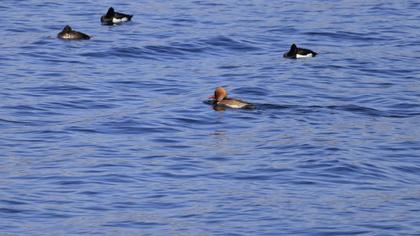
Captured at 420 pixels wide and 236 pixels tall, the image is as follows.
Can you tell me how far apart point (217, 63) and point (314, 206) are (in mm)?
15163

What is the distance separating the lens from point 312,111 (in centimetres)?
2650

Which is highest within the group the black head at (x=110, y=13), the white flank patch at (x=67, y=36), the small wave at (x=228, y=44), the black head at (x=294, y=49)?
the black head at (x=294, y=49)

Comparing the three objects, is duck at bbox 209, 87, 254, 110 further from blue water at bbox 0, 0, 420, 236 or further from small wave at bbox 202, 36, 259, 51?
small wave at bbox 202, 36, 259, 51

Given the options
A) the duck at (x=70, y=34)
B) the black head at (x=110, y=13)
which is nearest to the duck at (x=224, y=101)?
the duck at (x=70, y=34)

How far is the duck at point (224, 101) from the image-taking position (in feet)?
88.2

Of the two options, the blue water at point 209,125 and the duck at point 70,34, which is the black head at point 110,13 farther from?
A: the duck at point 70,34

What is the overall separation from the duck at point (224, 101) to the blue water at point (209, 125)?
224 millimetres

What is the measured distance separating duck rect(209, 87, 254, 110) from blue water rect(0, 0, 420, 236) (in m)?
0.22

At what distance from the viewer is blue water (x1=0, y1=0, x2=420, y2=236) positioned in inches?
727

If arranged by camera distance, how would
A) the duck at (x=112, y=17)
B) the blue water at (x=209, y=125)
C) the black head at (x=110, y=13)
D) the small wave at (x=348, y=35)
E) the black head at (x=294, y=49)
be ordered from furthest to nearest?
1. the duck at (x=112, y=17)
2. the black head at (x=110, y=13)
3. the small wave at (x=348, y=35)
4. the black head at (x=294, y=49)
5. the blue water at (x=209, y=125)

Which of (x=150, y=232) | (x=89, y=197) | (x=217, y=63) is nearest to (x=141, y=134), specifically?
(x=89, y=197)

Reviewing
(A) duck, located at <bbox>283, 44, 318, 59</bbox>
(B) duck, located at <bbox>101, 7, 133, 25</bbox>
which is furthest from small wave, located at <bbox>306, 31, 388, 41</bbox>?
(B) duck, located at <bbox>101, 7, 133, 25</bbox>

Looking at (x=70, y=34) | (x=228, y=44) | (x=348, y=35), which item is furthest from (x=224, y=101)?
(x=348, y=35)

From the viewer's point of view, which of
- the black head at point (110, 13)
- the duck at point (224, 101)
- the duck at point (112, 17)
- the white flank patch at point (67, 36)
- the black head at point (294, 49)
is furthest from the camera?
the duck at point (112, 17)
